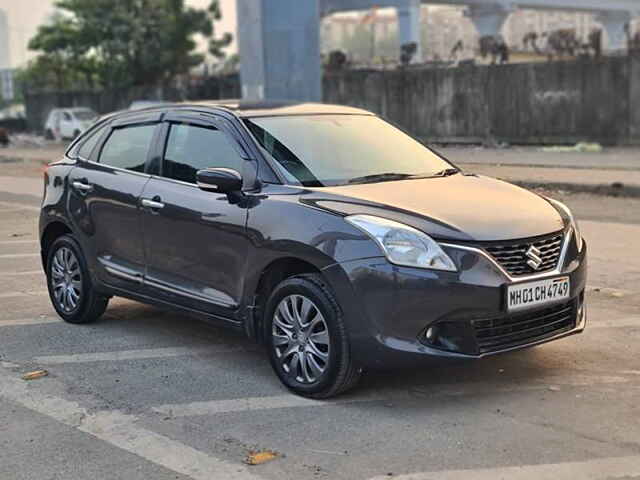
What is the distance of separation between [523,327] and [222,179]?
1903 mm

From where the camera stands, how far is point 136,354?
6.05 m

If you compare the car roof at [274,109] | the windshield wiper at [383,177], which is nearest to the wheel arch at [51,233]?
the car roof at [274,109]

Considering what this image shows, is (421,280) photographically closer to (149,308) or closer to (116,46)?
(149,308)

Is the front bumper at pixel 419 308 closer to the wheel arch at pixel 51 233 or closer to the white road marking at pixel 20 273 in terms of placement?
the wheel arch at pixel 51 233

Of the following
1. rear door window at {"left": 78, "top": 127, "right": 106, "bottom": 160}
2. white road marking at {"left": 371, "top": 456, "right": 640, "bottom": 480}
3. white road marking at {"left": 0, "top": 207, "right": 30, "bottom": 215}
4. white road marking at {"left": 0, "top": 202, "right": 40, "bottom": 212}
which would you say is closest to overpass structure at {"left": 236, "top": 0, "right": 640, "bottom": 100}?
white road marking at {"left": 0, "top": 202, "right": 40, "bottom": 212}

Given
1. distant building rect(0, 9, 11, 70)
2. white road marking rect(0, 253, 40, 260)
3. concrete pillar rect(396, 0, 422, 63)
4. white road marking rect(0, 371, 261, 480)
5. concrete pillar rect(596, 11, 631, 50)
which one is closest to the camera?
white road marking rect(0, 371, 261, 480)

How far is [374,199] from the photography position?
16.4 ft

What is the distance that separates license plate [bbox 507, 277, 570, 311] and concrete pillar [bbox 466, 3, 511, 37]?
123 feet

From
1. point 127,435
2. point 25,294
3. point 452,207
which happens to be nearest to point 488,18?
point 25,294

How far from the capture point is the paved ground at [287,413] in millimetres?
4117

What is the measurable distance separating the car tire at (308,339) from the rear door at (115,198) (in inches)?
56.5

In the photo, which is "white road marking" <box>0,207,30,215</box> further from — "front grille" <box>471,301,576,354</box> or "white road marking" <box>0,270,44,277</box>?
"front grille" <box>471,301,576,354</box>

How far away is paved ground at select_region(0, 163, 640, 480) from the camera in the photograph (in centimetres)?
412

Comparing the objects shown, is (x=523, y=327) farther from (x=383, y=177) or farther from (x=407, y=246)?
(x=383, y=177)
